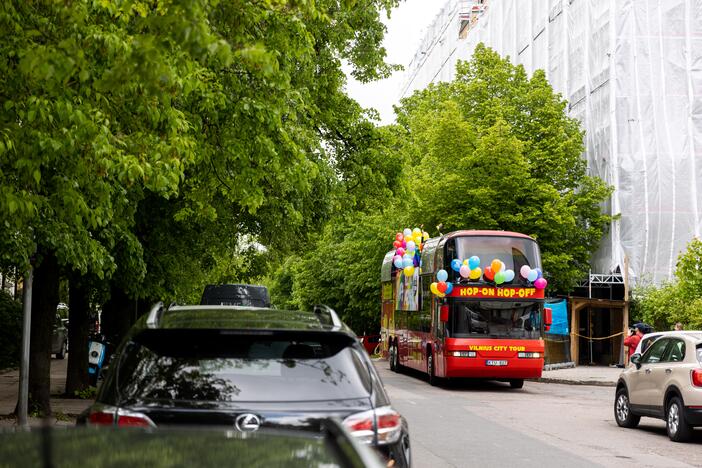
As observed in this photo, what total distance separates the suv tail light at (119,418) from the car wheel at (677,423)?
35.8 ft

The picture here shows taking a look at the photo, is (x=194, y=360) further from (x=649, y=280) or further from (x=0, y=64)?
(x=649, y=280)

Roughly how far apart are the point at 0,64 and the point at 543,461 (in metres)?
7.54

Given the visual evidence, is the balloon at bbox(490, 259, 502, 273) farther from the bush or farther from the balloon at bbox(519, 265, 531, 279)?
the bush

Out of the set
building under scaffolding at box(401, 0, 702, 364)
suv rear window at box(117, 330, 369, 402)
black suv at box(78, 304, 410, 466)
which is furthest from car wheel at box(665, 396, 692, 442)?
building under scaffolding at box(401, 0, 702, 364)

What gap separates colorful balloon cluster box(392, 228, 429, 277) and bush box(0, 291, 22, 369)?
11.6 meters

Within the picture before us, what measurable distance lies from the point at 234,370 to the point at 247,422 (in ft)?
1.07

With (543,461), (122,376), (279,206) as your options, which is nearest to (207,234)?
(279,206)

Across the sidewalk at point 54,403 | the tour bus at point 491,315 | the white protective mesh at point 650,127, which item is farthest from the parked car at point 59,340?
the white protective mesh at point 650,127

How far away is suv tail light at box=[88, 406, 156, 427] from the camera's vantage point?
17.4 feet

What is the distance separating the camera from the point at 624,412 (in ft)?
55.9

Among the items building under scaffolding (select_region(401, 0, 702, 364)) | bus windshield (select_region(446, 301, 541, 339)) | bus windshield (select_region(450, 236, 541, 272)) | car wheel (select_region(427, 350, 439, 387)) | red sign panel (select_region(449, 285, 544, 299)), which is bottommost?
car wheel (select_region(427, 350, 439, 387))

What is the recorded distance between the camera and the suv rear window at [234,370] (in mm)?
5445

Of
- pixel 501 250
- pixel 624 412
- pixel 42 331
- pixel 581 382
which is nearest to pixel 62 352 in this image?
pixel 581 382

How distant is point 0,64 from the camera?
29.6 ft
